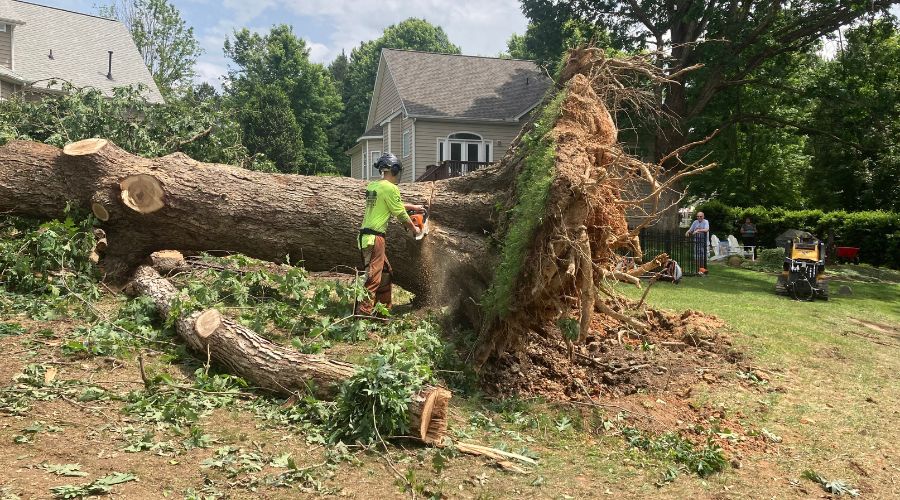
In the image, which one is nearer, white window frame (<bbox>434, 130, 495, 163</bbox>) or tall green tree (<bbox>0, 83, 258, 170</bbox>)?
tall green tree (<bbox>0, 83, 258, 170</bbox>)

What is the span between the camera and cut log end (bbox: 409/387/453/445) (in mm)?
4238

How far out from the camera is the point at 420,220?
6973 millimetres

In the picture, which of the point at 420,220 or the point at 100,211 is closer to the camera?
the point at 420,220

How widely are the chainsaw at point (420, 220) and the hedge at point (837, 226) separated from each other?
671 inches

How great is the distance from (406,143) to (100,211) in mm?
19321

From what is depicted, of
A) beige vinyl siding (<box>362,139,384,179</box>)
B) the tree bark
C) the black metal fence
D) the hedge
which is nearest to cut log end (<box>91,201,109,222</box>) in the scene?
the tree bark

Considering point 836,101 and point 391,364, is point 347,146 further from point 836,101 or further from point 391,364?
point 391,364

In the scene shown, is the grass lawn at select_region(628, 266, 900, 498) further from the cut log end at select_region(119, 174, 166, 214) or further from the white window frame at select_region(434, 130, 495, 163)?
the white window frame at select_region(434, 130, 495, 163)

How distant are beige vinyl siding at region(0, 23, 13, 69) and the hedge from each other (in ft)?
76.4

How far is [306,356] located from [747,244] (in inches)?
731

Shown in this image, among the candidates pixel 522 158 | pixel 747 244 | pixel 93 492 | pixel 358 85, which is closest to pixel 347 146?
pixel 358 85

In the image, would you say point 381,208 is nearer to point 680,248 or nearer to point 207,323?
A: point 207,323

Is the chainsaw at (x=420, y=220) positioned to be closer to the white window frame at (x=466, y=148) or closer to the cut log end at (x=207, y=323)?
the cut log end at (x=207, y=323)

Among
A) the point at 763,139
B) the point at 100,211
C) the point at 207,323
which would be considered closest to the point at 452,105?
the point at 763,139
